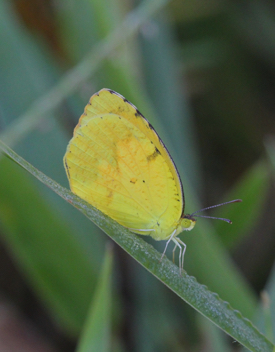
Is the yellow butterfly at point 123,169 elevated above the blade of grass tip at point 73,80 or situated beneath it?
situated beneath

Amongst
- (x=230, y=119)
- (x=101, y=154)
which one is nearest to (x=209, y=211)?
(x=230, y=119)

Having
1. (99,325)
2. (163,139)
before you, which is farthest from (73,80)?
(99,325)

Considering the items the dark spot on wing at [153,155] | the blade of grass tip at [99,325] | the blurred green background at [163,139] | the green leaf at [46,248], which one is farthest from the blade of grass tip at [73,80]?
the blade of grass tip at [99,325]

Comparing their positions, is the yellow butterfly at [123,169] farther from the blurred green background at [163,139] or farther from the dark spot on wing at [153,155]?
the blurred green background at [163,139]

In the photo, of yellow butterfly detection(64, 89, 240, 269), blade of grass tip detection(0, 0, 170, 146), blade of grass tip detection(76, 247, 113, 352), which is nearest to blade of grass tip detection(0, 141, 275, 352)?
blade of grass tip detection(76, 247, 113, 352)

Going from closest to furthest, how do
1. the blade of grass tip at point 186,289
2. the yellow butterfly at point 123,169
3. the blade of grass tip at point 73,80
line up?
the blade of grass tip at point 186,289 < the yellow butterfly at point 123,169 < the blade of grass tip at point 73,80

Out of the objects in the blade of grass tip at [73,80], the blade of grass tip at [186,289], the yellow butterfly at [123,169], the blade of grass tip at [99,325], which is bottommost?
the blade of grass tip at [99,325]
